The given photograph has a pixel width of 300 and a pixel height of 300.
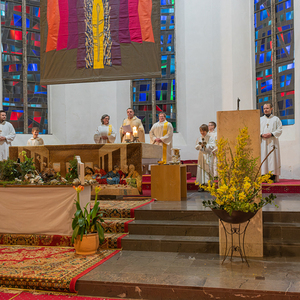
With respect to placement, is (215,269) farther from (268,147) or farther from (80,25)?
(80,25)

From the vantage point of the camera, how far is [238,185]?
433 centimetres

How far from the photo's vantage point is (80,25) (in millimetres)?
9891

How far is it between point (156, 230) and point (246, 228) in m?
1.42

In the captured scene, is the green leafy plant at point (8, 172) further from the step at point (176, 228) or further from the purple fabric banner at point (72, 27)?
the purple fabric banner at point (72, 27)

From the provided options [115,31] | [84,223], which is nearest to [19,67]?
[115,31]

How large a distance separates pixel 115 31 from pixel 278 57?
539 cm

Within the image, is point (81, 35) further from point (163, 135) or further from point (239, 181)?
point (239, 181)

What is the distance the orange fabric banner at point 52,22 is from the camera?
9977 mm

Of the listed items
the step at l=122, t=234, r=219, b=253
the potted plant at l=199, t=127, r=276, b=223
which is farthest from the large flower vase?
the step at l=122, t=234, r=219, b=253

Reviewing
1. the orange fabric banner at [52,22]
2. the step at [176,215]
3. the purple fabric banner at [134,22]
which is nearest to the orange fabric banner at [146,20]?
the purple fabric banner at [134,22]

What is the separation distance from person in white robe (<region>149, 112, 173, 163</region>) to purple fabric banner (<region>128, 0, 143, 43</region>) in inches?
87.4

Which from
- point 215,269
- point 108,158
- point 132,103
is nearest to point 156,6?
point 108,158

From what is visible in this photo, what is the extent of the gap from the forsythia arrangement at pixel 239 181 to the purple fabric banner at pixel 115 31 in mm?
5769

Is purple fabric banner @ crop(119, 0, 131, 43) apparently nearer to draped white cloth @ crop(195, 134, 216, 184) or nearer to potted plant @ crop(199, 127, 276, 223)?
draped white cloth @ crop(195, 134, 216, 184)
